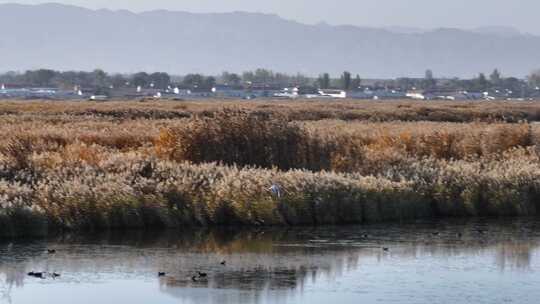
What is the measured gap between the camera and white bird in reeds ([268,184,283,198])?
1059 inches

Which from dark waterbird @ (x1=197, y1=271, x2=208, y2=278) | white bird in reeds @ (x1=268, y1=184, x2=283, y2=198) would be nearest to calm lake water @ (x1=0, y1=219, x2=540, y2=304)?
dark waterbird @ (x1=197, y1=271, x2=208, y2=278)

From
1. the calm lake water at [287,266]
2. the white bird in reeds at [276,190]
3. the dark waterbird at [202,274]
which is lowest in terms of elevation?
the calm lake water at [287,266]

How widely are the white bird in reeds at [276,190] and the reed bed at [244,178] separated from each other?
0.15 feet

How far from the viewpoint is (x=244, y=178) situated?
27.5 m

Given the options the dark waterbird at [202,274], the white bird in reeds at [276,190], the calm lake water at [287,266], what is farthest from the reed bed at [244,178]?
the dark waterbird at [202,274]

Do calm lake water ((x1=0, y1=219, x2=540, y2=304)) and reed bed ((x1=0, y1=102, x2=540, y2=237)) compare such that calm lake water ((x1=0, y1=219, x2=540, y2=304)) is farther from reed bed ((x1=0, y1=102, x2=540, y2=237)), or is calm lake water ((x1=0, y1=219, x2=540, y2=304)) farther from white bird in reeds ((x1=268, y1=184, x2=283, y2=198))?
white bird in reeds ((x1=268, y1=184, x2=283, y2=198))

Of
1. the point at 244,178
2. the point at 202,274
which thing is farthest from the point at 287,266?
the point at 244,178

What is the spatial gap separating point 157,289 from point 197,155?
12.8m

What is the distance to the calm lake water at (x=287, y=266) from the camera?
19.6 m

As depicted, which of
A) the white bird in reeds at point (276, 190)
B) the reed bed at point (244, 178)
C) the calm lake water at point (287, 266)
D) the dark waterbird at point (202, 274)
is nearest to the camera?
the calm lake water at point (287, 266)

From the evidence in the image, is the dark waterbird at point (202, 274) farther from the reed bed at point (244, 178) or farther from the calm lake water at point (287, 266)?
the reed bed at point (244, 178)

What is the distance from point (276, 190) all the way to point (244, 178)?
91 cm

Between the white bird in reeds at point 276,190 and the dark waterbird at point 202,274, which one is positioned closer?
the dark waterbird at point 202,274

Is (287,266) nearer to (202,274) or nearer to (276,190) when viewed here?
(202,274)
